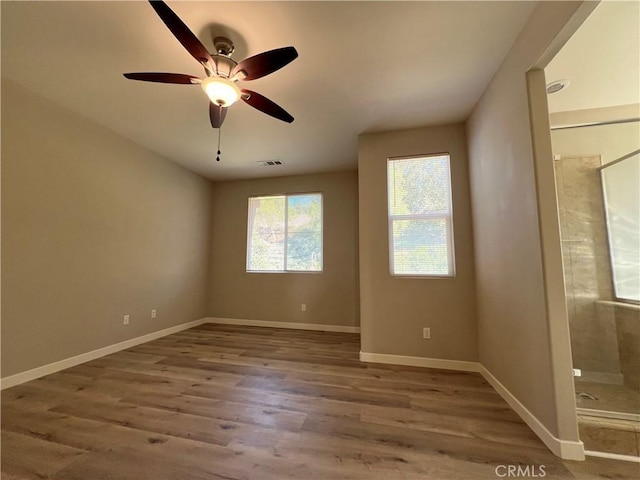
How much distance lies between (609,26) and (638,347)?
2554 millimetres

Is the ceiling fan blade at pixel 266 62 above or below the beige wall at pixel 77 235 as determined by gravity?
above

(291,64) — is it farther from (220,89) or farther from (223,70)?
(220,89)

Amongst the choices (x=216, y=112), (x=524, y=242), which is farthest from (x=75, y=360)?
(x=524, y=242)

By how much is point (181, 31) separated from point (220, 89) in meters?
0.36

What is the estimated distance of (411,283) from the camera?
9.49ft

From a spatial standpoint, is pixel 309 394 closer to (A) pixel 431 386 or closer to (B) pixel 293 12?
(A) pixel 431 386

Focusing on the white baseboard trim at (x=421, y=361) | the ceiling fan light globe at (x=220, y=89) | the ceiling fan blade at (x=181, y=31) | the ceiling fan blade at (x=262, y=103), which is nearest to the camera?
the ceiling fan blade at (x=181, y=31)

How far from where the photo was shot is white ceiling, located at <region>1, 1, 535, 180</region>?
162 cm

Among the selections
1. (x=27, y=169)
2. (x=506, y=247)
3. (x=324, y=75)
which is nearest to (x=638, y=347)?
(x=506, y=247)

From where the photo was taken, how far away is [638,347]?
221cm

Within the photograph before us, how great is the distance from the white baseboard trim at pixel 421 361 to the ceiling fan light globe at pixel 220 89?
282 cm

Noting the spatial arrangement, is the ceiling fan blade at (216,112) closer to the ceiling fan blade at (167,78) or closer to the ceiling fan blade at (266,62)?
the ceiling fan blade at (167,78)

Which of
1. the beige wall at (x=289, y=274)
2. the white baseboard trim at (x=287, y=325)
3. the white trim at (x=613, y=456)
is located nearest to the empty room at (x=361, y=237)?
the white trim at (x=613, y=456)

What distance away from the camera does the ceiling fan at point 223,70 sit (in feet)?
4.80
